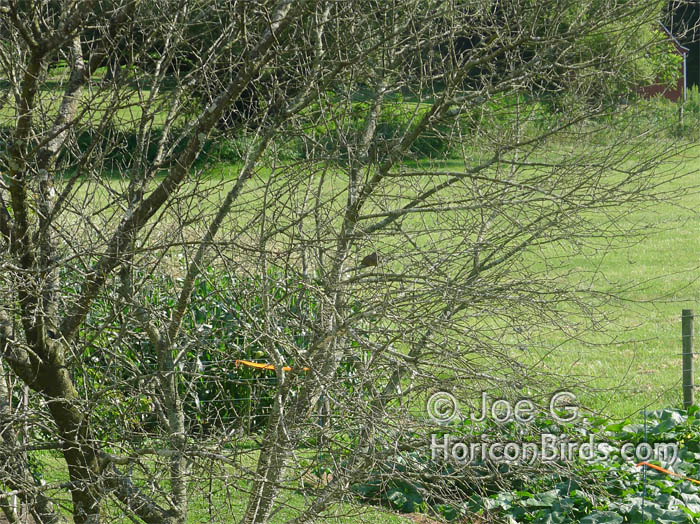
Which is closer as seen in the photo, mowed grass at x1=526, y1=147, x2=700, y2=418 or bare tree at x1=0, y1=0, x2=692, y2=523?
bare tree at x1=0, y1=0, x2=692, y2=523

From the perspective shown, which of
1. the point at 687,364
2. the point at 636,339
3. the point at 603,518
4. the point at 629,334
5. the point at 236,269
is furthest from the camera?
the point at 629,334

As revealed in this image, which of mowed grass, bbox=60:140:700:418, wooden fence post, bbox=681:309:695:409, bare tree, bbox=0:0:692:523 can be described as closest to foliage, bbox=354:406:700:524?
mowed grass, bbox=60:140:700:418

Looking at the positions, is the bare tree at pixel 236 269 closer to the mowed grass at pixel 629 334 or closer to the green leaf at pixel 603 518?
the mowed grass at pixel 629 334

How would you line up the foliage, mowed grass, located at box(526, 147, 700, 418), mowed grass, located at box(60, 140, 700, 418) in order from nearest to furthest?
the foliage → mowed grass, located at box(60, 140, 700, 418) → mowed grass, located at box(526, 147, 700, 418)

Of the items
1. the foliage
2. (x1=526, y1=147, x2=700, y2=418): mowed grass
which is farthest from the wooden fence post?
the foliage

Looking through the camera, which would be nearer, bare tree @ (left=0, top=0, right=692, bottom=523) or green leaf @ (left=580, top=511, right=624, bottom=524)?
bare tree @ (left=0, top=0, right=692, bottom=523)

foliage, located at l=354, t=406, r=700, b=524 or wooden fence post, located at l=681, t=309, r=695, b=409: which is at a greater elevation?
wooden fence post, located at l=681, t=309, r=695, b=409

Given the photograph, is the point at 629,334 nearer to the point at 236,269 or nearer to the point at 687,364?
the point at 687,364

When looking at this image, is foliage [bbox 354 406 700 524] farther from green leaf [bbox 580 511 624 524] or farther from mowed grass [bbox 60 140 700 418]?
mowed grass [bbox 60 140 700 418]

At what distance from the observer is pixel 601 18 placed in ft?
14.0

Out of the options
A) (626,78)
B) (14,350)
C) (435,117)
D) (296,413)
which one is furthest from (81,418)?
(626,78)

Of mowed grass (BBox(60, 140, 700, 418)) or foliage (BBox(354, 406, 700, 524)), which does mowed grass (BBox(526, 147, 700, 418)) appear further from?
foliage (BBox(354, 406, 700, 524))

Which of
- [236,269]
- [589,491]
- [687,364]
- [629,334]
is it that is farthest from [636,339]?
[236,269]

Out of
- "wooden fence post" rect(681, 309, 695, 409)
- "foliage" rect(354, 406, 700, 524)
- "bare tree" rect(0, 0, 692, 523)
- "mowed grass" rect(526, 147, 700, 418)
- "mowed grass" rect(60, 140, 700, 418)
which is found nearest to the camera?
"bare tree" rect(0, 0, 692, 523)
